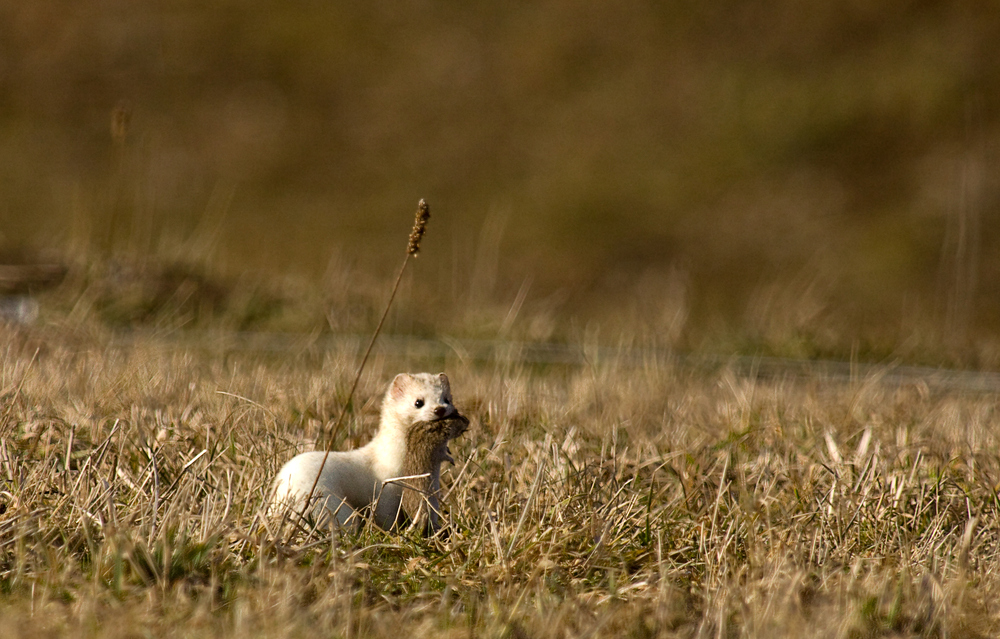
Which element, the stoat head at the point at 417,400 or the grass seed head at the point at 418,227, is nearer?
the grass seed head at the point at 418,227

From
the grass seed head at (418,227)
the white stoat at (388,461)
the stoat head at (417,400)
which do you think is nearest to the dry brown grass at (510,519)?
the white stoat at (388,461)

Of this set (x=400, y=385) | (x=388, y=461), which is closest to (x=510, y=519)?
(x=388, y=461)

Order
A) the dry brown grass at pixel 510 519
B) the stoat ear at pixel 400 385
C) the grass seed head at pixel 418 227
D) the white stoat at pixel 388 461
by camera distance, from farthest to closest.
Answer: the stoat ear at pixel 400 385 → the white stoat at pixel 388 461 → the grass seed head at pixel 418 227 → the dry brown grass at pixel 510 519

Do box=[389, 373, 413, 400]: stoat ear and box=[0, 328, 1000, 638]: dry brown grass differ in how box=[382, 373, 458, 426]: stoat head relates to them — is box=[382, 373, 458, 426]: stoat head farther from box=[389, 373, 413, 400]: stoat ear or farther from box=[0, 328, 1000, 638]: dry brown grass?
box=[0, 328, 1000, 638]: dry brown grass

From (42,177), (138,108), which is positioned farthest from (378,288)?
(138,108)

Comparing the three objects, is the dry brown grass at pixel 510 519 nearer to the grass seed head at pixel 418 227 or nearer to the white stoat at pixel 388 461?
the white stoat at pixel 388 461

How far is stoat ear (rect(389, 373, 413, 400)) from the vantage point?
3.90m

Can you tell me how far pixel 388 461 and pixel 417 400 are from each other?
0.80 ft

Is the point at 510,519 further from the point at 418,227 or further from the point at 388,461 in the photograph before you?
the point at 418,227

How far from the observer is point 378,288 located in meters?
10.6

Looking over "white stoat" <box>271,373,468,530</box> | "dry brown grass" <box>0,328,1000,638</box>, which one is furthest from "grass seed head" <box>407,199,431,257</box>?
"dry brown grass" <box>0,328,1000,638</box>

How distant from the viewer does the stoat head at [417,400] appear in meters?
3.79

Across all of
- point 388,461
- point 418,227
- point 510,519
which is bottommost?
point 510,519

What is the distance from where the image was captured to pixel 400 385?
12.8 feet
